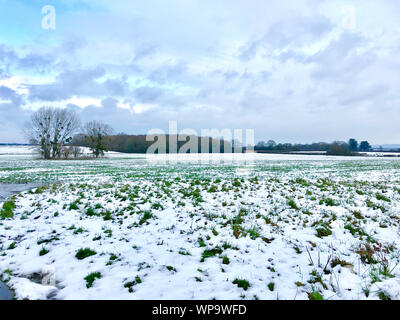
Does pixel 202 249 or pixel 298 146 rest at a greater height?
pixel 298 146

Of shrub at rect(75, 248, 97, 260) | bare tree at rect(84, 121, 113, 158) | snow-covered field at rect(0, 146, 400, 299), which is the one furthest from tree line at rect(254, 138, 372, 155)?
shrub at rect(75, 248, 97, 260)

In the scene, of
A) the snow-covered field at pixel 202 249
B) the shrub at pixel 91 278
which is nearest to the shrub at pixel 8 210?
the snow-covered field at pixel 202 249

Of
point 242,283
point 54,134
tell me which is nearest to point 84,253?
point 242,283

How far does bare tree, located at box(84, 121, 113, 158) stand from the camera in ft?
207

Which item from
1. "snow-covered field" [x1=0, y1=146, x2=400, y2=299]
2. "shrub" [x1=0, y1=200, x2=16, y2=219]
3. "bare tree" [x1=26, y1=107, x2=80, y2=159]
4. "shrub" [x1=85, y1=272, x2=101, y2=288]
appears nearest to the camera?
"snow-covered field" [x1=0, y1=146, x2=400, y2=299]

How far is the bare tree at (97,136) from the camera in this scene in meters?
63.2

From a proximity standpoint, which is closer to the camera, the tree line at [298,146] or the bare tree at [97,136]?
the bare tree at [97,136]

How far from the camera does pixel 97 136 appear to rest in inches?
2601

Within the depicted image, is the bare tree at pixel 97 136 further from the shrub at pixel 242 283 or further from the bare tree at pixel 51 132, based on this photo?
the shrub at pixel 242 283

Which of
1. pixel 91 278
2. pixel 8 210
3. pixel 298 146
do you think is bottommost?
pixel 91 278

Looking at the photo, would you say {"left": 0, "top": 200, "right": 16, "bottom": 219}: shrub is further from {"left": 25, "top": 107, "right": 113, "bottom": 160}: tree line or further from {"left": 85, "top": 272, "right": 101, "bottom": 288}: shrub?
{"left": 25, "top": 107, "right": 113, "bottom": 160}: tree line

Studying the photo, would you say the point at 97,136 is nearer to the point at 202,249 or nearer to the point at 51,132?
the point at 51,132
